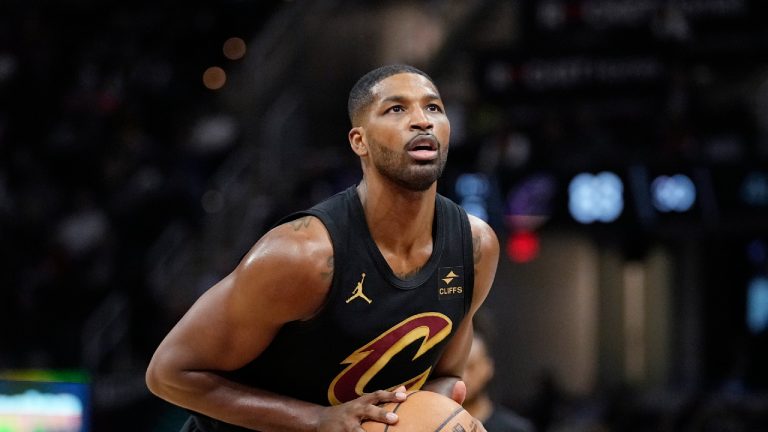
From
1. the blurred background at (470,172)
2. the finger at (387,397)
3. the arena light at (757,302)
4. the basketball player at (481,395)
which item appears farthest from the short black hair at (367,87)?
the arena light at (757,302)

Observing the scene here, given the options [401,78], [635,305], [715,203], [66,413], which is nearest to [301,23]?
[635,305]

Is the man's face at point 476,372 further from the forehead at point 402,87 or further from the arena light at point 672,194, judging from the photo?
the arena light at point 672,194

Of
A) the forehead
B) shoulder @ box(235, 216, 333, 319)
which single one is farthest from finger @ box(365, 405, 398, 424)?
the forehead

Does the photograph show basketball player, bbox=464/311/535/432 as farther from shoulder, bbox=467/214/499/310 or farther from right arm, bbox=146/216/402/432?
right arm, bbox=146/216/402/432

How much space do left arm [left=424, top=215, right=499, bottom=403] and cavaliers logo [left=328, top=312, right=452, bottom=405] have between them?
9.4 inches

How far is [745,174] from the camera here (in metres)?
10.7

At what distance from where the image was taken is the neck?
620 cm

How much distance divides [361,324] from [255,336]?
0.34 meters

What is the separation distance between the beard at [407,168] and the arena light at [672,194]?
7.24m

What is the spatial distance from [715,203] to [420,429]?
7.70m

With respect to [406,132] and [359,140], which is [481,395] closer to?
[359,140]

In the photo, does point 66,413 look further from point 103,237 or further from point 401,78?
point 103,237

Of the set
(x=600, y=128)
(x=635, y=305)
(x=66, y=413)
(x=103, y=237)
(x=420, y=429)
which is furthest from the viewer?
(x=635, y=305)

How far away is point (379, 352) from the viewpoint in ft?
13.3
